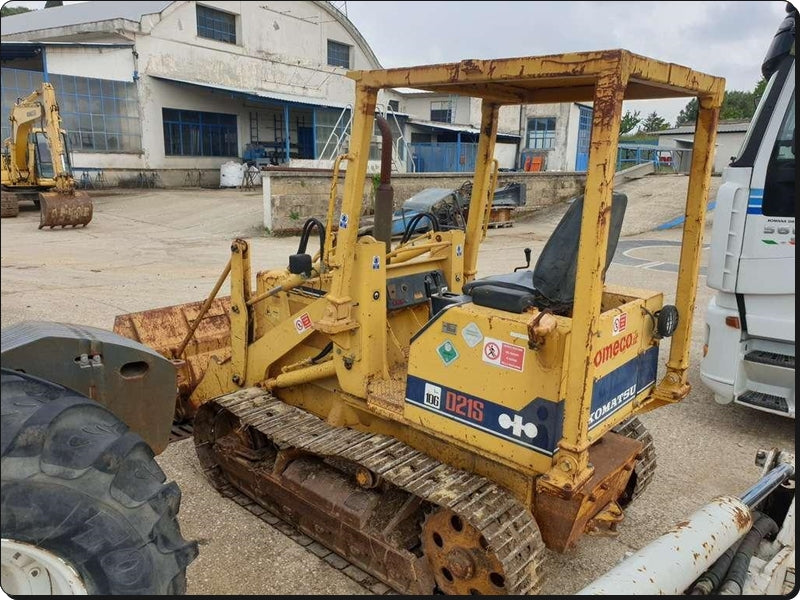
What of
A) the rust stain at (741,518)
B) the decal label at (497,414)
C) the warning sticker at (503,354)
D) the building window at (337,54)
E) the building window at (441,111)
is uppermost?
the building window at (337,54)

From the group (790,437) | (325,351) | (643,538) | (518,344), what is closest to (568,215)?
(518,344)

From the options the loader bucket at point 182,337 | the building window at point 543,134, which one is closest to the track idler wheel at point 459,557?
the loader bucket at point 182,337

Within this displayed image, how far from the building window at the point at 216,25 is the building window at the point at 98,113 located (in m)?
4.08

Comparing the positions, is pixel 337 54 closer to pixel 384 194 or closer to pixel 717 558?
pixel 384 194

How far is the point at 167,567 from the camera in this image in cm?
202

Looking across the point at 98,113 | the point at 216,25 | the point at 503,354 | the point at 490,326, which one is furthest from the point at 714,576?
the point at 216,25

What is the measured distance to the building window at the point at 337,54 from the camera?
29.1m

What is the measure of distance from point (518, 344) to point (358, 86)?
59.9 inches

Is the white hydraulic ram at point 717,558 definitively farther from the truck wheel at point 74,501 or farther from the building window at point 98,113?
the building window at point 98,113

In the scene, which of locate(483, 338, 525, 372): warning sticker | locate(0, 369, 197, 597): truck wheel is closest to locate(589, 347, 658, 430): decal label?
locate(483, 338, 525, 372): warning sticker

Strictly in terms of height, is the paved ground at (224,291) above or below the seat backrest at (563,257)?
below

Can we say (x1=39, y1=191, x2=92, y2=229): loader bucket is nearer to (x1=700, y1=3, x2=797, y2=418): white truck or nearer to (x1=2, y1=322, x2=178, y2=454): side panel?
(x1=2, y1=322, x2=178, y2=454): side panel

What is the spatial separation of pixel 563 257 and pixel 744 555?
1545 millimetres

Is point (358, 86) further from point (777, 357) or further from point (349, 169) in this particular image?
point (777, 357)
